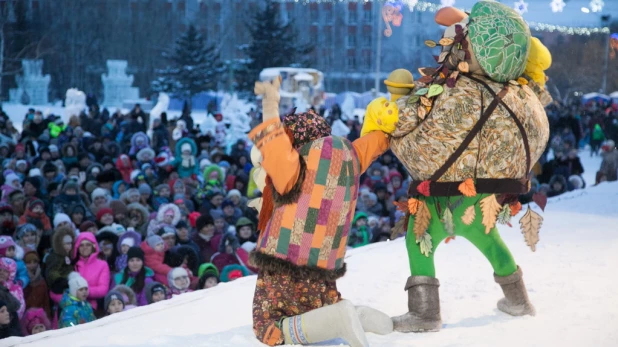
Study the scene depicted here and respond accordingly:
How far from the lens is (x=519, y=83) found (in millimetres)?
3768

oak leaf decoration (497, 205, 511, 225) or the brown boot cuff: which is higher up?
oak leaf decoration (497, 205, 511, 225)

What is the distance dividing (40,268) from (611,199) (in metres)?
4.98

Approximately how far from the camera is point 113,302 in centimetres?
511

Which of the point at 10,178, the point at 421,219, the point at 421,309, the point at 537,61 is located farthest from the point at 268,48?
the point at 421,309

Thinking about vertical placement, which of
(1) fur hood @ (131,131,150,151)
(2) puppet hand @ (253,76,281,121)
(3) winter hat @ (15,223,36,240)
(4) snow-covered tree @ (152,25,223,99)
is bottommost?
(4) snow-covered tree @ (152,25,223,99)

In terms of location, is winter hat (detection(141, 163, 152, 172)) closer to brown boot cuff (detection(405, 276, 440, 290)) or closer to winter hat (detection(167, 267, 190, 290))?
winter hat (detection(167, 267, 190, 290))

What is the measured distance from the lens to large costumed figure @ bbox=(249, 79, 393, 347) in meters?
3.26

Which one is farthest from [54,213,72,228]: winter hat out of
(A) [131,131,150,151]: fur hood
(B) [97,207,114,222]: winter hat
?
(A) [131,131,150,151]: fur hood

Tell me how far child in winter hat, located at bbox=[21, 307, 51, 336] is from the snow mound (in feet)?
4.00

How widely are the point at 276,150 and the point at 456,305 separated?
1.50 metres

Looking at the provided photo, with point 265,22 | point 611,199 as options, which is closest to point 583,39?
point 265,22

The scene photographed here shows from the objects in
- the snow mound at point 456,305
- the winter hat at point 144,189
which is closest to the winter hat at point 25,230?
the snow mound at point 456,305

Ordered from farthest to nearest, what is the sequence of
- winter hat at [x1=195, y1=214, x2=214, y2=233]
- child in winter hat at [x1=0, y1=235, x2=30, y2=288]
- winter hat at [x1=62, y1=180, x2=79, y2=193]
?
winter hat at [x1=62, y1=180, x2=79, y2=193], winter hat at [x1=195, y1=214, x2=214, y2=233], child in winter hat at [x1=0, y1=235, x2=30, y2=288]

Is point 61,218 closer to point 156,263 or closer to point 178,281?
point 156,263
